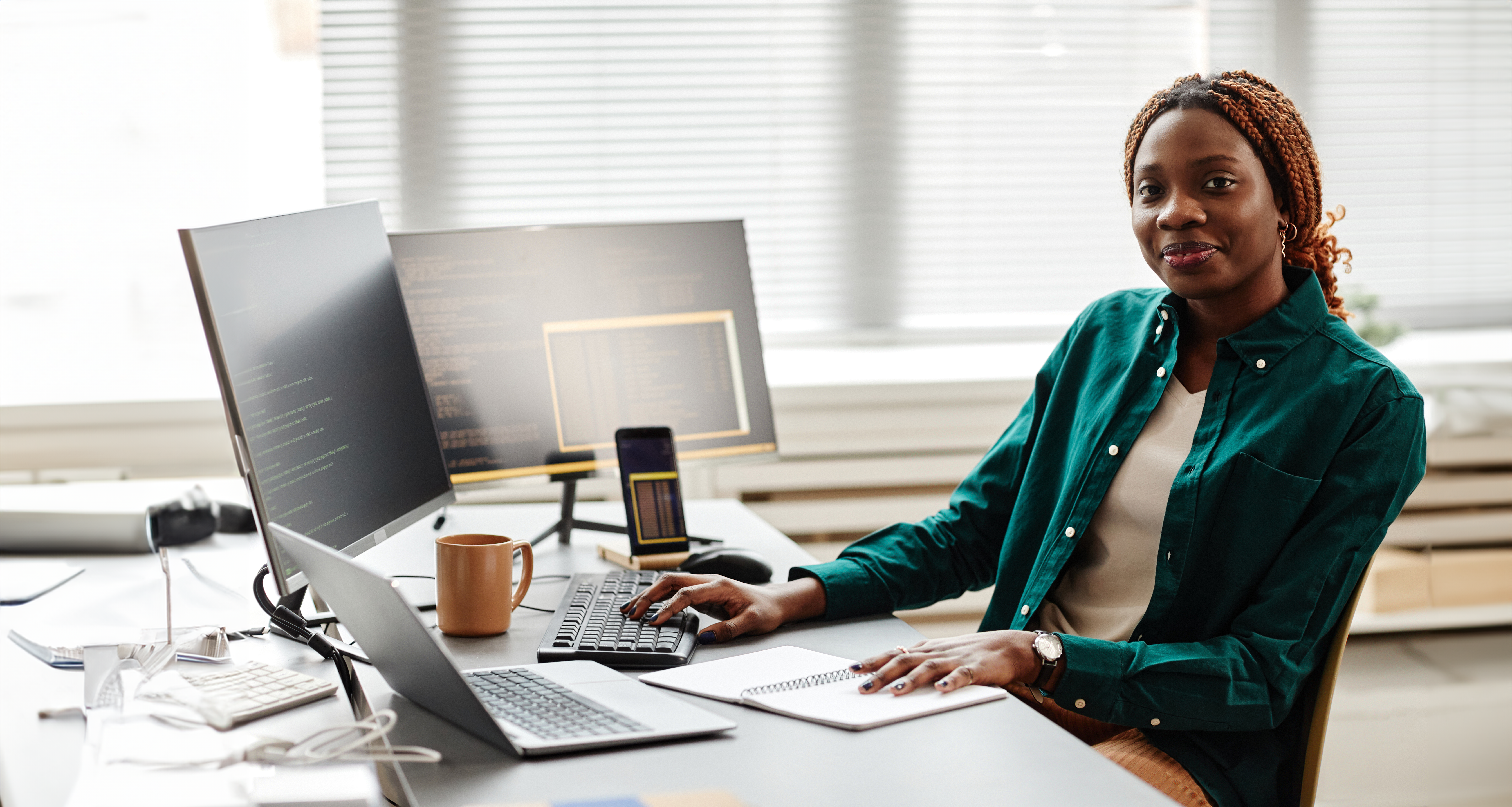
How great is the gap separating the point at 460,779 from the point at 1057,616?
852 mm

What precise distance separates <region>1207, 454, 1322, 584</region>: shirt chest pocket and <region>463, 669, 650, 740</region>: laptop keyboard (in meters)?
0.68

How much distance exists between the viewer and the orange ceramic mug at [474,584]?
46.5 inches

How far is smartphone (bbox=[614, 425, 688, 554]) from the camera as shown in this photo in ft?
5.09

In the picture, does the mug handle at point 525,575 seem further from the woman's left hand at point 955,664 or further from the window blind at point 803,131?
the window blind at point 803,131

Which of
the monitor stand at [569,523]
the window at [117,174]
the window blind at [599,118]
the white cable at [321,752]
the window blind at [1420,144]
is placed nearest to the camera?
the white cable at [321,752]

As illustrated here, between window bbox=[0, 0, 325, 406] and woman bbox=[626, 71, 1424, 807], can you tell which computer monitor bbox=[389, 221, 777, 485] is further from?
window bbox=[0, 0, 325, 406]

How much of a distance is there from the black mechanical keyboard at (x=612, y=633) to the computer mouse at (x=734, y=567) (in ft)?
0.28

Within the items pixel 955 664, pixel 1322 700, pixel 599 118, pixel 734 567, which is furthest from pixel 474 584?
pixel 599 118

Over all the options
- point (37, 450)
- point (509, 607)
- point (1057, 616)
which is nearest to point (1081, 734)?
point (1057, 616)

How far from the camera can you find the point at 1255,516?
4.03 feet

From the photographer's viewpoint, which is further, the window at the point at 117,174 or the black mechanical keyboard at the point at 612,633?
the window at the point at 117,174

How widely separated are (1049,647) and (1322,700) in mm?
297

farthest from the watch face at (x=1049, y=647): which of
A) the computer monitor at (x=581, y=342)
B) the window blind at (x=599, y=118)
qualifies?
the window blind at (x=599, y=118)

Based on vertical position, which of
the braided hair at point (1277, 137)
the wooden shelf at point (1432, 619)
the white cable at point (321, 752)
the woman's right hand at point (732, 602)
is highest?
the braided hair at point (1277, 137)
